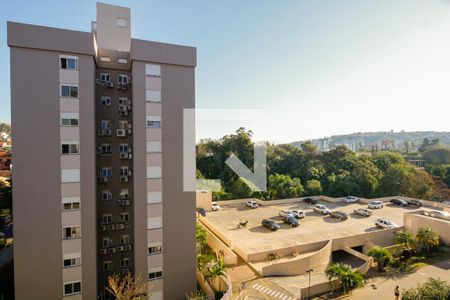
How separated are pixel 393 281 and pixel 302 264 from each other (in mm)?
5308

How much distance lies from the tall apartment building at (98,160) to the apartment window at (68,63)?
4 centimetres

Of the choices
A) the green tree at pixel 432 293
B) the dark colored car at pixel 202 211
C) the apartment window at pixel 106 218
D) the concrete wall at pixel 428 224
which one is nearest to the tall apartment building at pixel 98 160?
the apartment window at pixel 106 218

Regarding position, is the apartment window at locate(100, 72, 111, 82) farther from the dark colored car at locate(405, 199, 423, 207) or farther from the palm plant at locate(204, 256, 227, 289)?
the dark colored car at locate(405, 199, 423, 207)

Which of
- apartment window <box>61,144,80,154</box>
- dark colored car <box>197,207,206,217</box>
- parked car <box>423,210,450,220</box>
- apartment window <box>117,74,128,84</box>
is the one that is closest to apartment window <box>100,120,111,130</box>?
apartment window <box>61,144,80,154</box>

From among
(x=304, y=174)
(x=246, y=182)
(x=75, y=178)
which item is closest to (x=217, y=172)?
(x=246, y=182)

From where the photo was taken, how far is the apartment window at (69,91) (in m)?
12.2

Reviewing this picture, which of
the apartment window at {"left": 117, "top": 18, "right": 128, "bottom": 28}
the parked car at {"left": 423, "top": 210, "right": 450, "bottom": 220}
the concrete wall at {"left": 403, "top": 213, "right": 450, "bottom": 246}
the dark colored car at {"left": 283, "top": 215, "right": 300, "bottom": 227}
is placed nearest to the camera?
the apartment window at {"left": 117, "top": 18, "right": 128, "bottom": 28}

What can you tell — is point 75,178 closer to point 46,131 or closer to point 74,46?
point 46,131

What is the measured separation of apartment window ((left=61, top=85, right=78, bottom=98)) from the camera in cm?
1223

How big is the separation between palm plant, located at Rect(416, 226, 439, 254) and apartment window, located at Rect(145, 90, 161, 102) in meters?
21.1

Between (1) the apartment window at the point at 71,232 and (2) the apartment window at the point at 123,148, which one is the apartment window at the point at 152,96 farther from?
(1) the apartment window at the point at 71,232

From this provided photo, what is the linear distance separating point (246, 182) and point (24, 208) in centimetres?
2439

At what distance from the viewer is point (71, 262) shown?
485 inches

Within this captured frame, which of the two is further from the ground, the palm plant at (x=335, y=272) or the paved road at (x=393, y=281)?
the palm plant at (x=335, y=272)
